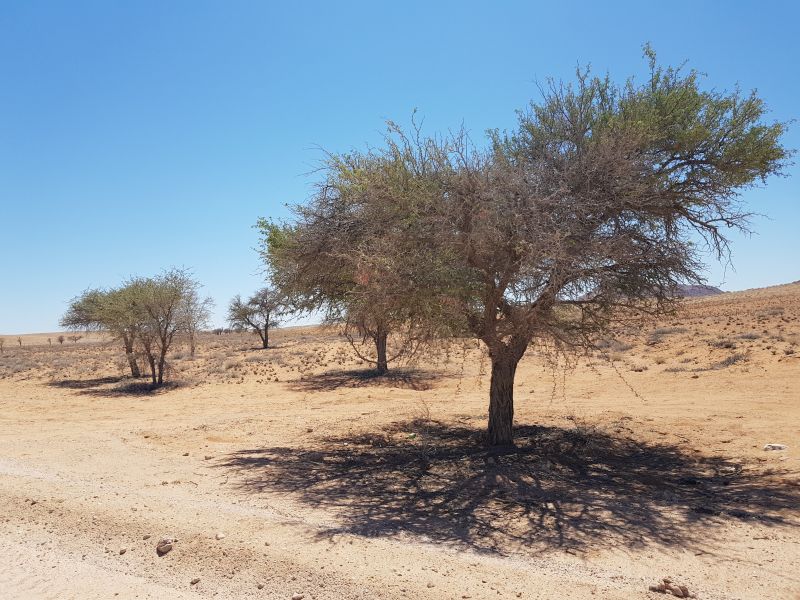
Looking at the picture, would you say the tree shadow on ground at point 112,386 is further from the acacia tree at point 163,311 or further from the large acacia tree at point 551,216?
the large acacia tree at point 551,216

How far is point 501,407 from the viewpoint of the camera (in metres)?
11.7

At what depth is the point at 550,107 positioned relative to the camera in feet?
37.1

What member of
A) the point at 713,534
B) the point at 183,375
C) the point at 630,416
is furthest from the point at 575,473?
the point at 183,375

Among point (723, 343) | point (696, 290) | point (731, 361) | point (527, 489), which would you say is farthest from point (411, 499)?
point (723, 343)

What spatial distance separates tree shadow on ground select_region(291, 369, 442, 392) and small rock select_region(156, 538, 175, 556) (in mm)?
16388

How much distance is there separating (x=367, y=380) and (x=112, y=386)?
39.2 ft

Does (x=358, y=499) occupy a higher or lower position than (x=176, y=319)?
lower

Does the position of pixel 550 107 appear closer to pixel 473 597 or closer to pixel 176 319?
pixel 473 597

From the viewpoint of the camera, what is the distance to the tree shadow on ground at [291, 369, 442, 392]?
78.1 ft

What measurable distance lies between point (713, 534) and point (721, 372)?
631 inches

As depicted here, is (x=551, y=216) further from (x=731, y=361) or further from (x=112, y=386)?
(x=112, y=386)

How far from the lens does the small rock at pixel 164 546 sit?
21.4 feet

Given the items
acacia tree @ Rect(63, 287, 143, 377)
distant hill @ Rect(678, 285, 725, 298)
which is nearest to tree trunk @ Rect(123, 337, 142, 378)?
acacia tree @ Rect(63, 287, 143, 377)

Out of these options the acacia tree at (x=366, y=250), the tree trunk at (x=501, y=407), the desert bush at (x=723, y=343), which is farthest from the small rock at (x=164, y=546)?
the desert bush at (x=723, y=343)
